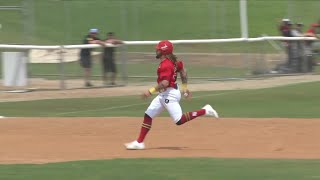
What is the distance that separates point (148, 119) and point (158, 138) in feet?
5.71

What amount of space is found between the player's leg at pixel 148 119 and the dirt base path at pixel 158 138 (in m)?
0.21

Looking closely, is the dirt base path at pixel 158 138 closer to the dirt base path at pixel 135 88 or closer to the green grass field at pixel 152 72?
the green grass field at pixel 152 72

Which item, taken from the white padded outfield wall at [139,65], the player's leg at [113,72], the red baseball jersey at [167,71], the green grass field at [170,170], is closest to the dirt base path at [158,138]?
the green grass field at [170,170]

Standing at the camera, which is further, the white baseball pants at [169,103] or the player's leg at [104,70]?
the player's leg at [104,70]

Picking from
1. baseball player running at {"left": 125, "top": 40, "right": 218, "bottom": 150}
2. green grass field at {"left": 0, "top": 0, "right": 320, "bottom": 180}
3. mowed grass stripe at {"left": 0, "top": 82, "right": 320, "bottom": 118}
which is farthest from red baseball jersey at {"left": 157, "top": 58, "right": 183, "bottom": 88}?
mowed grass stripe at {"left": 0, "top": 82, "right": 320, "bottom": 118}

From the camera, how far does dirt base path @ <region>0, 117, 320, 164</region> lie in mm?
11188

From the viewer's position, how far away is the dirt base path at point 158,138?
36.7ft

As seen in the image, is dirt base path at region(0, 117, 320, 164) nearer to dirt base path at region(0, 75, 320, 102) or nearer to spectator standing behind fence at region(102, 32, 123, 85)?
dirt base path at region(0, 75, 320, 102)

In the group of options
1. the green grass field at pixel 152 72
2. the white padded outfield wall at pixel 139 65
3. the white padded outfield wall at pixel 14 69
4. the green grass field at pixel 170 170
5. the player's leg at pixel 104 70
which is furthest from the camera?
the player's leg at pixel 104 70

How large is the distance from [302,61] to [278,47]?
1.00 m

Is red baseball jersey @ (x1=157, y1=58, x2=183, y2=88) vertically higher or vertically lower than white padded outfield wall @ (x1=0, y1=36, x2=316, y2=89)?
higher

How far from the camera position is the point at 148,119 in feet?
38.0

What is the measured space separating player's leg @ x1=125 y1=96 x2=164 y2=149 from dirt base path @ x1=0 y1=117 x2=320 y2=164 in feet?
0.68

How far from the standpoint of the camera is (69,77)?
23.2 meters
